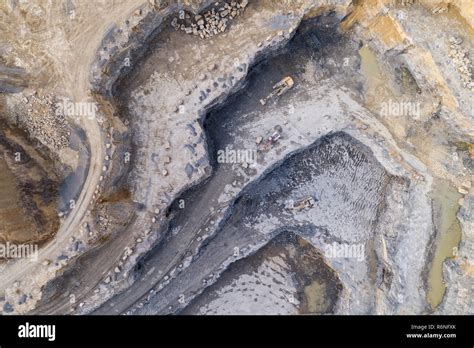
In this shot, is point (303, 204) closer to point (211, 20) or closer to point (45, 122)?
point (211, 20)

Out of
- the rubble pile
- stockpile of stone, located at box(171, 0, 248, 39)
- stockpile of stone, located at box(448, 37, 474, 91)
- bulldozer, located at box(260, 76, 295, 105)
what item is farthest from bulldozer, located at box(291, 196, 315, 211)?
the rubble pile

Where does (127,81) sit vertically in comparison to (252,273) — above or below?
above

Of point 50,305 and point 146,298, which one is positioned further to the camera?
point 146,298

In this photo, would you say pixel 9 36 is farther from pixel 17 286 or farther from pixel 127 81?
pixel 17 286

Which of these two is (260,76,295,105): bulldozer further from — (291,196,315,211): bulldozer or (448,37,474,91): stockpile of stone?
(448,37,474,91): stockpile of stone

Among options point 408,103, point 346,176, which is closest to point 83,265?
point 346,176

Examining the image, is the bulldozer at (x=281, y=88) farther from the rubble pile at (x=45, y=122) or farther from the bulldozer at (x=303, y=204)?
the rubble pile at (x=45, y=122)

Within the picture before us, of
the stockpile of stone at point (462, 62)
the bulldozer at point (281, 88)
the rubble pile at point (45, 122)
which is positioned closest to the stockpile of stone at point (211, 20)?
the bulldozer at point (281, 88)
